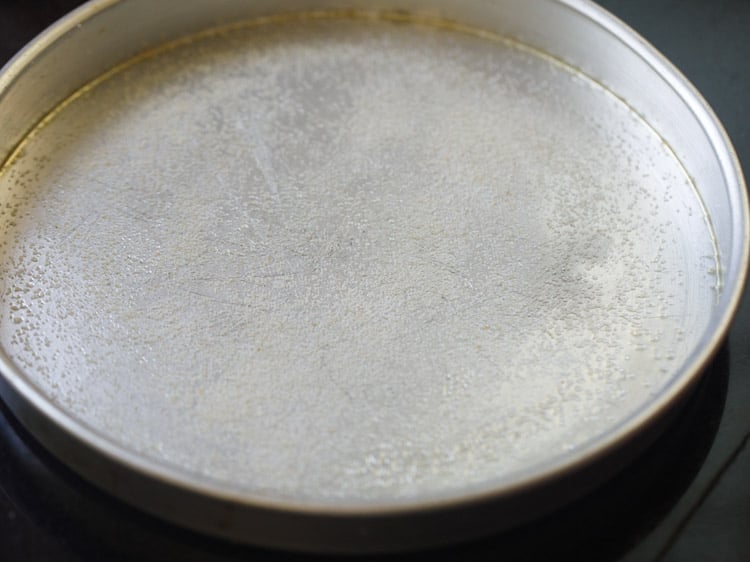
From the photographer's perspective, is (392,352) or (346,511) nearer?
(346,511)

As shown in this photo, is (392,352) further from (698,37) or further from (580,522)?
(698,37)

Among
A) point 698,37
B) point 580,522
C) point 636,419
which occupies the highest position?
point 698,37

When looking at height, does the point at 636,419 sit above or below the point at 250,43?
below

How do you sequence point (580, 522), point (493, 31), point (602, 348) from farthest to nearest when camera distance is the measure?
1. point (493, 31)
2. point (602, 348)
3. point (580, 522)

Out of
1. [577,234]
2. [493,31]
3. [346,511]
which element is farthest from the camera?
[493,31]

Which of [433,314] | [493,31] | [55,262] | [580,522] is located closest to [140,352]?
[55,262]
